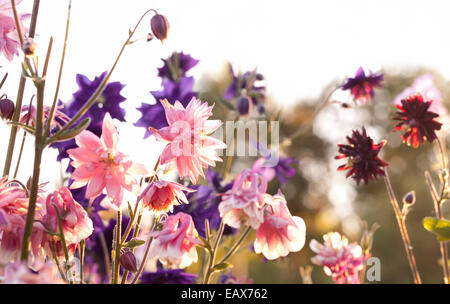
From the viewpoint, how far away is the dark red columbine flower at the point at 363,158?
1144 millimetres

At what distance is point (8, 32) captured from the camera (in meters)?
0.88

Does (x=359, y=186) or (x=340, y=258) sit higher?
(x=359, y=186)

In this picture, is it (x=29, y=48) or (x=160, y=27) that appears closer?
(x=29, y=48)

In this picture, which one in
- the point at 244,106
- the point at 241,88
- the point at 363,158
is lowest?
the point at 363,158

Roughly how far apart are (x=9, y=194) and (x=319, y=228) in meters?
11.8

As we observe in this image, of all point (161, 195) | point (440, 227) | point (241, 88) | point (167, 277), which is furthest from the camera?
point (241, 88)

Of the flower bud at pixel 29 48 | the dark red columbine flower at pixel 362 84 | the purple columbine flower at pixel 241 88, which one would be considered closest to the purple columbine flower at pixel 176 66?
the purple columbine flower at pixel 241 88

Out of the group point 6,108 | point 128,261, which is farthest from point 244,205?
point 6,108

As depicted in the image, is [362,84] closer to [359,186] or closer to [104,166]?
[104,166]

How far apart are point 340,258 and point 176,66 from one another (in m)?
0.69

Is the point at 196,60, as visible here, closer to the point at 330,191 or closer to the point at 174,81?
the point at 174,81

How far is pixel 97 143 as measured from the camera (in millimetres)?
766
